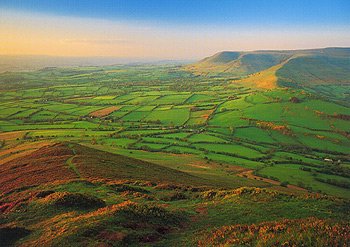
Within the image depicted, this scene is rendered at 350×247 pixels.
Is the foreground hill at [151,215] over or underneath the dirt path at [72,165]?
over

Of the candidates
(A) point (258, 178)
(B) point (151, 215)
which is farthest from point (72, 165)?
(A) point (258, 178)

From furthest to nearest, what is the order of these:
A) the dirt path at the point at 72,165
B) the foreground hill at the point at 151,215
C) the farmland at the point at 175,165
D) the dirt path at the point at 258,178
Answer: the dirt path at the point at 258,178
the dirt path at the point at 72,165
the farmland at the point at 175,165
the foreground hill at the point at 151,215

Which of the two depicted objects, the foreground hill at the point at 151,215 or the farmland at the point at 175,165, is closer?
the foreground hill at the point at 151,215

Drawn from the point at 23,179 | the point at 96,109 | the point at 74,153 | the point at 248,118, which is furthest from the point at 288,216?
the point at 96,109

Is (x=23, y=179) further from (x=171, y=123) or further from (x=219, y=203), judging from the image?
(x=171, y=123)

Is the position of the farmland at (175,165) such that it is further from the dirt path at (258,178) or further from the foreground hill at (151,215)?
the dirt path at (258,178)

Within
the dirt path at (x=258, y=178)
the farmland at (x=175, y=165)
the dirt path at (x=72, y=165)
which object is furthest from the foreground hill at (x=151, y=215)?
the dirt path at (x=258, y=178)

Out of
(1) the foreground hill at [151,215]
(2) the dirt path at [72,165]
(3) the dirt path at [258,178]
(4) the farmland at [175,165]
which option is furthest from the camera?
(3) the dirt path at [258,178]

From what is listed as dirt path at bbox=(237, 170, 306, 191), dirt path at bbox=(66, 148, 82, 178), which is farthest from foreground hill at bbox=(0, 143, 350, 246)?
dirt path at bbox=(237, 170, 306, 191)

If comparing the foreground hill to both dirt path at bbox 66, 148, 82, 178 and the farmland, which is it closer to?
the farmland

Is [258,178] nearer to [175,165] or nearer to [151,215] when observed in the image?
[175,165]
